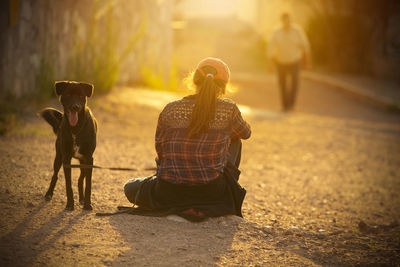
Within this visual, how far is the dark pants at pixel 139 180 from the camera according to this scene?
4039 millimetres

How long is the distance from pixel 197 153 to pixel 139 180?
0.58m

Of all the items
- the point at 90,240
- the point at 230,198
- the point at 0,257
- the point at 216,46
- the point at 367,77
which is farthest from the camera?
the point at 216,46

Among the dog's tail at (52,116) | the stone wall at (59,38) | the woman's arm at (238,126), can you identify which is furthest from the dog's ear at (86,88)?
the stone wall at (59,38)

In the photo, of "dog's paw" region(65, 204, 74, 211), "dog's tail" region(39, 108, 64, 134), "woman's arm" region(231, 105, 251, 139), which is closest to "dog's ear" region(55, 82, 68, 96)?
"dog's tail" region(39, 108, 64, 134)

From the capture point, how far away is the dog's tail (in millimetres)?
3935

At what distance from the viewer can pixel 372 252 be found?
409cm

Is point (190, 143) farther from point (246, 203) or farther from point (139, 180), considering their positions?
point (246, 203)

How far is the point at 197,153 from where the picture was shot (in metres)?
3.79

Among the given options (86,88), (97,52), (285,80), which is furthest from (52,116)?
(285,80)

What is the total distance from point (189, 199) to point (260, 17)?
24.3m

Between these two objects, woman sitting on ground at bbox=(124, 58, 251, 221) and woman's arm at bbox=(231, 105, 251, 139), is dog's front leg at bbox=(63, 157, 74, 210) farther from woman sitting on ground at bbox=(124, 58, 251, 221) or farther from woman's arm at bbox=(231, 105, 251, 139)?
woman's arm at bbox=(231, 105, 251, 139)

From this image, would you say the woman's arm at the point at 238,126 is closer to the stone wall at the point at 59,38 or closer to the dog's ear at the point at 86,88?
the dog's ear at the point at 86,88

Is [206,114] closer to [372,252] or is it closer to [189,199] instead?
[189,199]

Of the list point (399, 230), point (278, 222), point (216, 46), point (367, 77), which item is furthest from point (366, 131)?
point (216, 46)
